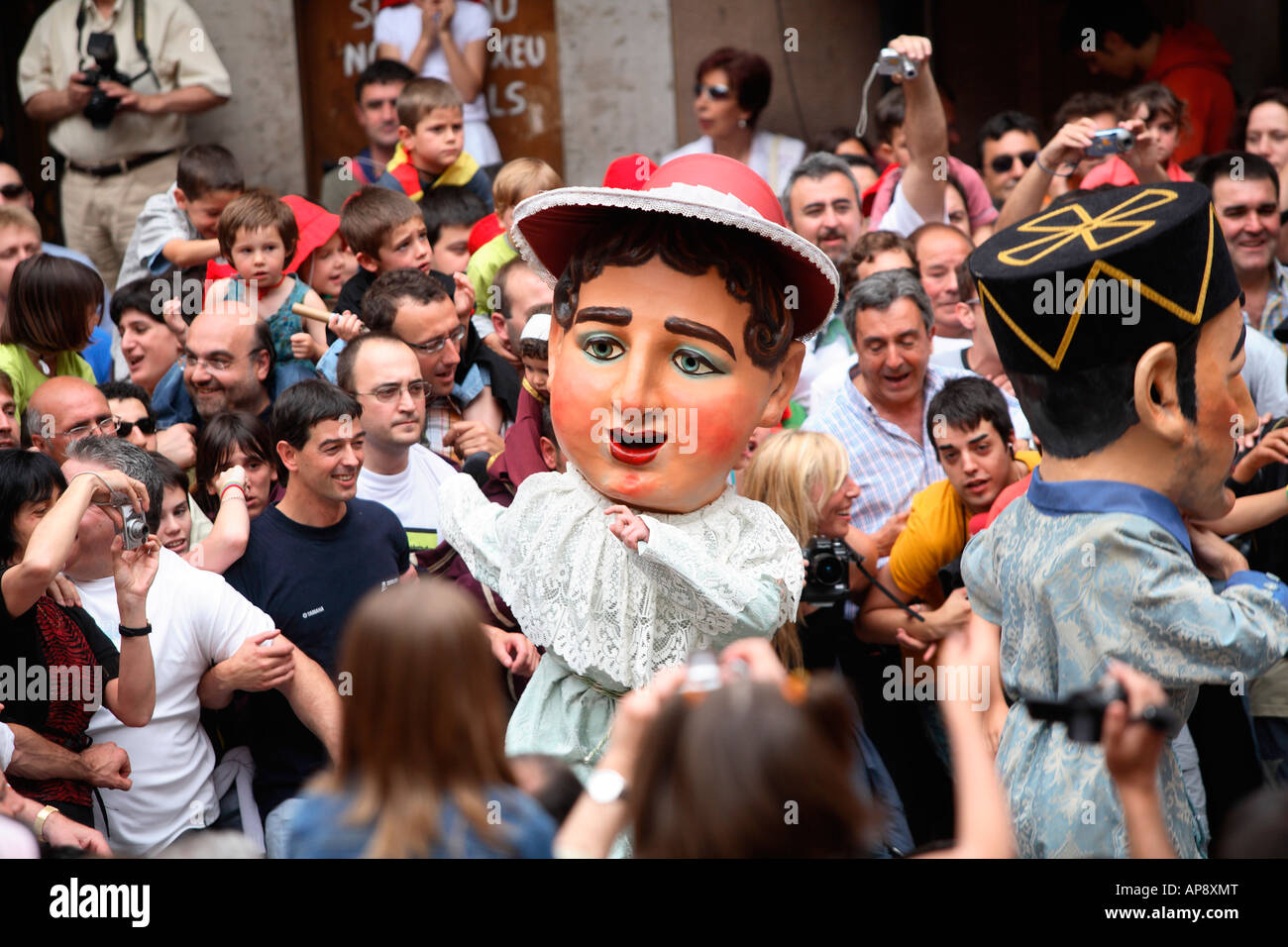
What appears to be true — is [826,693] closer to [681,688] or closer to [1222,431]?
[681,688]

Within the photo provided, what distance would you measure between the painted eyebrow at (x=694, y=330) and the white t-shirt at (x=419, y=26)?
4.62 meters

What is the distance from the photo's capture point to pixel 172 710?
3811 mm

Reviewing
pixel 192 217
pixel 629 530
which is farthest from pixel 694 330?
pixel 192 217

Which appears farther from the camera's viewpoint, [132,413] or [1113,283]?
[132,413]

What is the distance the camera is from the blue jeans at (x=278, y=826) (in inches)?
150

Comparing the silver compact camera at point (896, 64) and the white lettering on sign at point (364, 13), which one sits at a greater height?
the white lettering on sign at point (364, 13)

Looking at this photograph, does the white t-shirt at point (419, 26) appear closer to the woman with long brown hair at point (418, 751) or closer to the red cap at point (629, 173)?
the red cap at point (629, 173)

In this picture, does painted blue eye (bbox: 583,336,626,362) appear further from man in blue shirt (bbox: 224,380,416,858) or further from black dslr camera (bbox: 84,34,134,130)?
black dslr camera (bbox: 84,34,134,130)

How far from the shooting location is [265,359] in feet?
16.5

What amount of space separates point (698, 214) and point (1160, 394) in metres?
1.02

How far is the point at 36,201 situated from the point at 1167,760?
6.96 m

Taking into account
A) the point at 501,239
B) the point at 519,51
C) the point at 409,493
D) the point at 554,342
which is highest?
the point at 519,51

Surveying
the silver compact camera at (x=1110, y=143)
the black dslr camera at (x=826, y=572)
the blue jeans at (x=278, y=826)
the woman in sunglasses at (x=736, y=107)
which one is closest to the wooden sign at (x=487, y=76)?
the woman in sunglasses at (x=736, y=107)

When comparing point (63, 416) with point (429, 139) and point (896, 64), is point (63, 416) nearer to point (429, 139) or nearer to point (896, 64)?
point (429, 139)
